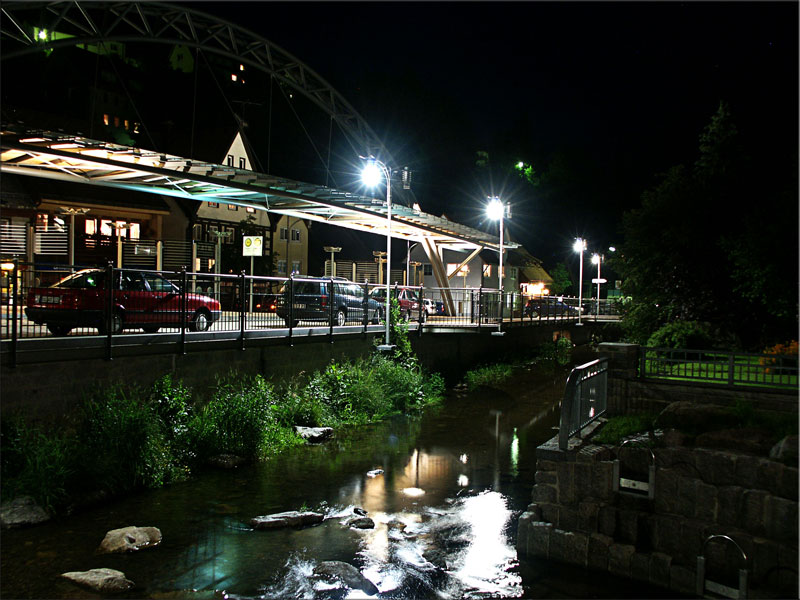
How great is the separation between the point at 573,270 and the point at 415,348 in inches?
2420

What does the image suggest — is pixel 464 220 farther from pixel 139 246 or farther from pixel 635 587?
pixel 635 587

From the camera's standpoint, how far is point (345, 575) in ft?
23.8

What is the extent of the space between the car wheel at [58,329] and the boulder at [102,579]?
490 centimetres

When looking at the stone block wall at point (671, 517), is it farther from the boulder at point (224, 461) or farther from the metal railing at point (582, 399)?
the boulder at point (224, 461)

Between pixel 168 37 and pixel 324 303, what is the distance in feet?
34.1

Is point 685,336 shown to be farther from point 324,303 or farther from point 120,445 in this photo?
point 120,445

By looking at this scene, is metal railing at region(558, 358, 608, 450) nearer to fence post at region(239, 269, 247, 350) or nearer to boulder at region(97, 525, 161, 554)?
boulder at region(97, 525, 161, 554)

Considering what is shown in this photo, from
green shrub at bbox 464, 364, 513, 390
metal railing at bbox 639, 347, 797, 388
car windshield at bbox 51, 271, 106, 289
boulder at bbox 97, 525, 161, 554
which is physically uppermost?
car windshield at bbox 51, 271, 106, 289

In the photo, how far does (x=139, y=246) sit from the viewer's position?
31938 millimetres

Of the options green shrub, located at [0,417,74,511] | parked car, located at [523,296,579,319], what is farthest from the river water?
parked car, located at [523,296,579,319]

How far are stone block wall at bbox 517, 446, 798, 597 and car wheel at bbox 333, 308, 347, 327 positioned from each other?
11.8 meters

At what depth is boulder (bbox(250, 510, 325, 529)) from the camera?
28.8 ft

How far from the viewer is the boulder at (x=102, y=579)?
267 inches

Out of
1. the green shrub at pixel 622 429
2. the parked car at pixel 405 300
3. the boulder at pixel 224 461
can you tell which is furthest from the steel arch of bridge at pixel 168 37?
the green shrub at pixel 622 429
